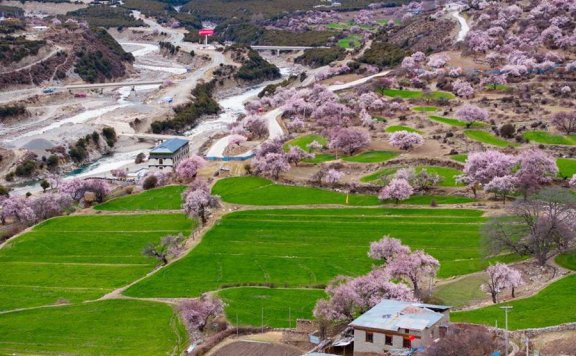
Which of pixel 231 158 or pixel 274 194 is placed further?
pixel 231 158

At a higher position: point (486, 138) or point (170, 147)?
point (486, 138)

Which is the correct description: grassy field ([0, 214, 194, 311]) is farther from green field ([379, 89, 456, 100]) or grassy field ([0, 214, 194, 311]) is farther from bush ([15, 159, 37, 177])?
green field ([379, 89, 456, 100])

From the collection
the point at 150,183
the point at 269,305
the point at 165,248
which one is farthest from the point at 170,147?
the point at 269,305

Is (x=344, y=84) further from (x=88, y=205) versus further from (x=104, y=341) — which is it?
(x=104, y=341)

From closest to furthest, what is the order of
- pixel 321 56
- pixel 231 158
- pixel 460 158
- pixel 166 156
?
pixel 460 158, pixel 231 158, pixel 166 156, pixel 321 56

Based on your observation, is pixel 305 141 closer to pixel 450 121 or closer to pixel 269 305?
pixel 450 121

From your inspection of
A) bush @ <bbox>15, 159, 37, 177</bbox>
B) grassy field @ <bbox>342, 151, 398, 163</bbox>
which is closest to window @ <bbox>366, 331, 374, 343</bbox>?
grassy field @ <bbox>342, 151, 398, 163</bbox>

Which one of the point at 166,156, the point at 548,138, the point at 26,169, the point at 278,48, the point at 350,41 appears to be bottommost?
the point at 26,169
